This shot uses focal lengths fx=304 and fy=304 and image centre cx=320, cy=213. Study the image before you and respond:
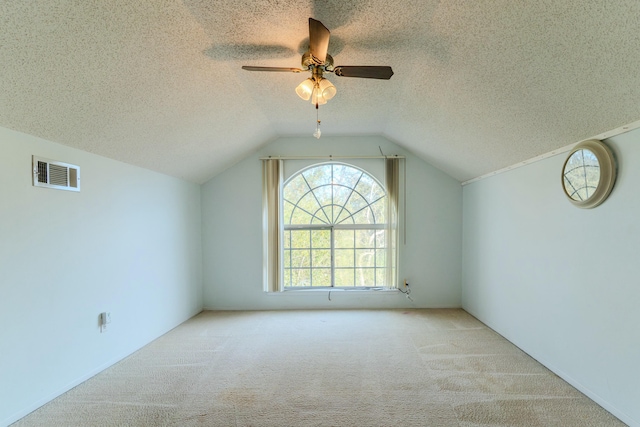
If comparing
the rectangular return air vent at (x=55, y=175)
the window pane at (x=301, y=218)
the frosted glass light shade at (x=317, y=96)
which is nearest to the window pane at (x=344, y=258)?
the window pane at (x=301, y=218)

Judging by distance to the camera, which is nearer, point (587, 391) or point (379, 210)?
point (587, 391)

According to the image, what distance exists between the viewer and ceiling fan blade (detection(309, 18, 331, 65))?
1.66 meters

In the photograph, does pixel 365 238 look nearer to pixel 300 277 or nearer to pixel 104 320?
pixel 300 277

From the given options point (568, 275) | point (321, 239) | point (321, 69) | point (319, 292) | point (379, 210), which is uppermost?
point (321, 69)

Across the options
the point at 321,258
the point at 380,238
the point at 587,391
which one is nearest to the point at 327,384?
the point at 587,391

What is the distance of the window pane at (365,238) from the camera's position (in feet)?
15.3

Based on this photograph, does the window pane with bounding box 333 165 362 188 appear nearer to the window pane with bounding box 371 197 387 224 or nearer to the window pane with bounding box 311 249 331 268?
the window pane with bounding box 371 197 387 224

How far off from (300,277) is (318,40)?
353 cm

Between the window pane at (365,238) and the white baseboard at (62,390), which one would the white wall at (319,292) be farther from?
the white baseboard at (62,390)

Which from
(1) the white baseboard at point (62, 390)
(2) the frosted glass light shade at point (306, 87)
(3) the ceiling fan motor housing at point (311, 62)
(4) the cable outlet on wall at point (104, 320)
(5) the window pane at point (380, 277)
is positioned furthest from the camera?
(5) the window pane at point (380, 277)

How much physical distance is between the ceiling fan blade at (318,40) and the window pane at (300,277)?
328 centimetres

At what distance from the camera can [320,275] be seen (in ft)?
15.3

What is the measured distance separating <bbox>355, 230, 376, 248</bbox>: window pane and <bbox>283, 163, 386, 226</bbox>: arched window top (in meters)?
0.15

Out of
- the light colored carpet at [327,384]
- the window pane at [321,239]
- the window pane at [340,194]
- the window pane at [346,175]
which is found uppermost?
the window pane at [346,175]
